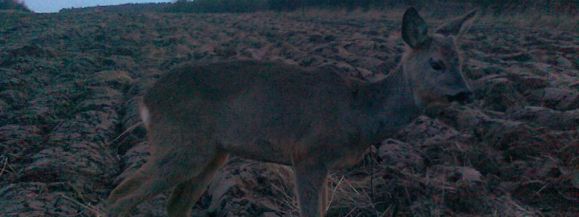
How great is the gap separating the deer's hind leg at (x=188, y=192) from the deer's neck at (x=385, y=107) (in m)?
1.19

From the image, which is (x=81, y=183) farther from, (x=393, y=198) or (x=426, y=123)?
(x=426, y=123)

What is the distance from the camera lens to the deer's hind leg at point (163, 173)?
16.9 feet

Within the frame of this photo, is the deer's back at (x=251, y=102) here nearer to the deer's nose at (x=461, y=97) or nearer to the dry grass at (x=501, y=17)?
the deer's nose at (x=461, y=97)

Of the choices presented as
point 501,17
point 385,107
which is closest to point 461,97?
point 385,107

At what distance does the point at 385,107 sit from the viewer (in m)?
5.64

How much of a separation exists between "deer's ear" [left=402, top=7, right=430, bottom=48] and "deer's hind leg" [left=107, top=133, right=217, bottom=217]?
6.12 ft

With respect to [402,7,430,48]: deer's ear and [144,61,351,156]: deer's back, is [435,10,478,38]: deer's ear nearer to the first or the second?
[402,7,430,48]: deer's ear

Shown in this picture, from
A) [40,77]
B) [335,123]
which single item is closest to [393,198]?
[335,123]

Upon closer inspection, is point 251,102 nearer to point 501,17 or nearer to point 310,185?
point 310,185

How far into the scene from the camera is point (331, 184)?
6.28 metres

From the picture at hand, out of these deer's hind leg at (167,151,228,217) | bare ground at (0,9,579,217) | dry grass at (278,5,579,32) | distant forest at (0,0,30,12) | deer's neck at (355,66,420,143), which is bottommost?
distant forest at (0,0,30,12)

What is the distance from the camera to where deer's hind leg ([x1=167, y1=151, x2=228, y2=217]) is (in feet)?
18.7

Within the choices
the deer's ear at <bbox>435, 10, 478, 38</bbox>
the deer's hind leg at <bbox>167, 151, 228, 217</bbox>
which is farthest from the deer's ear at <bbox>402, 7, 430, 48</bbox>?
the deer's hind leg at <bbox>167, 151, 228, 217</bbox>

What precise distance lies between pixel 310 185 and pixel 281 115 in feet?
2.00
